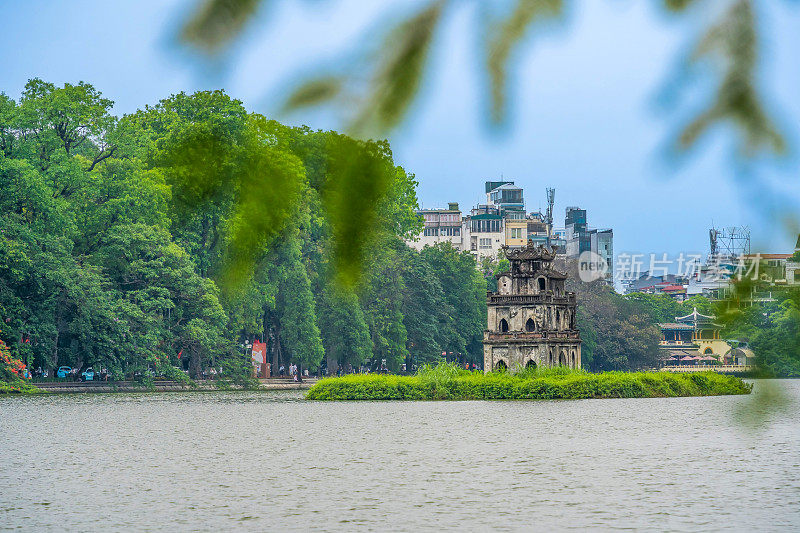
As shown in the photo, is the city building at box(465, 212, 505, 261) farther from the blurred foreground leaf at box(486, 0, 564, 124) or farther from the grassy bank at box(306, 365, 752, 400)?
the blurred foreground leaf at box(486, 0, 564, 124)

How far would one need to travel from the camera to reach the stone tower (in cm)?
4903

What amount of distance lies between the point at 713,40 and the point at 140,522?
15664 mm

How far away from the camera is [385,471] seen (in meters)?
23.0

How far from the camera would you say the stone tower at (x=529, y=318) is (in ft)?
161

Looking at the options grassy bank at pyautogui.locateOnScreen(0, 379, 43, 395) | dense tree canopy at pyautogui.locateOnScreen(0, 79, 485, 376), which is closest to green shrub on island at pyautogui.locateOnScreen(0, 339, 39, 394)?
grassy bank at pyautogui.locateOnScreen(0, 379, 43, 395)

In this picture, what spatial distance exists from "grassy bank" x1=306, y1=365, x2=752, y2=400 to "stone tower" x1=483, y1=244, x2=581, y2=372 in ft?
7.76

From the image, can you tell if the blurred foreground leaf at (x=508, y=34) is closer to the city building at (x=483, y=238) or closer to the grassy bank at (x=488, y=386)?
the grassy bank at (x=488, y=386)

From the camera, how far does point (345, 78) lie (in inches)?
72.9

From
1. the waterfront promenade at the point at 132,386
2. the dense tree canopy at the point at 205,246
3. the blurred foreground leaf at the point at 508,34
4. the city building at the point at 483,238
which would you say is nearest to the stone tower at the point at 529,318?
the dense tree canopy at the point at 205,246

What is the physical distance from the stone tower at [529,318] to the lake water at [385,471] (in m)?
8.91

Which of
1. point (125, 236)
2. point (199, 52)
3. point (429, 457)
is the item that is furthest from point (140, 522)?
point (125, 236)

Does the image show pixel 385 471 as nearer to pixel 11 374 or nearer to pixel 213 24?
pixel 213 24

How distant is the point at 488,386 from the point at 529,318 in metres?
5.84

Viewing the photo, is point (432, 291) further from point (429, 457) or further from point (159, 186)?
point (159, 186)
